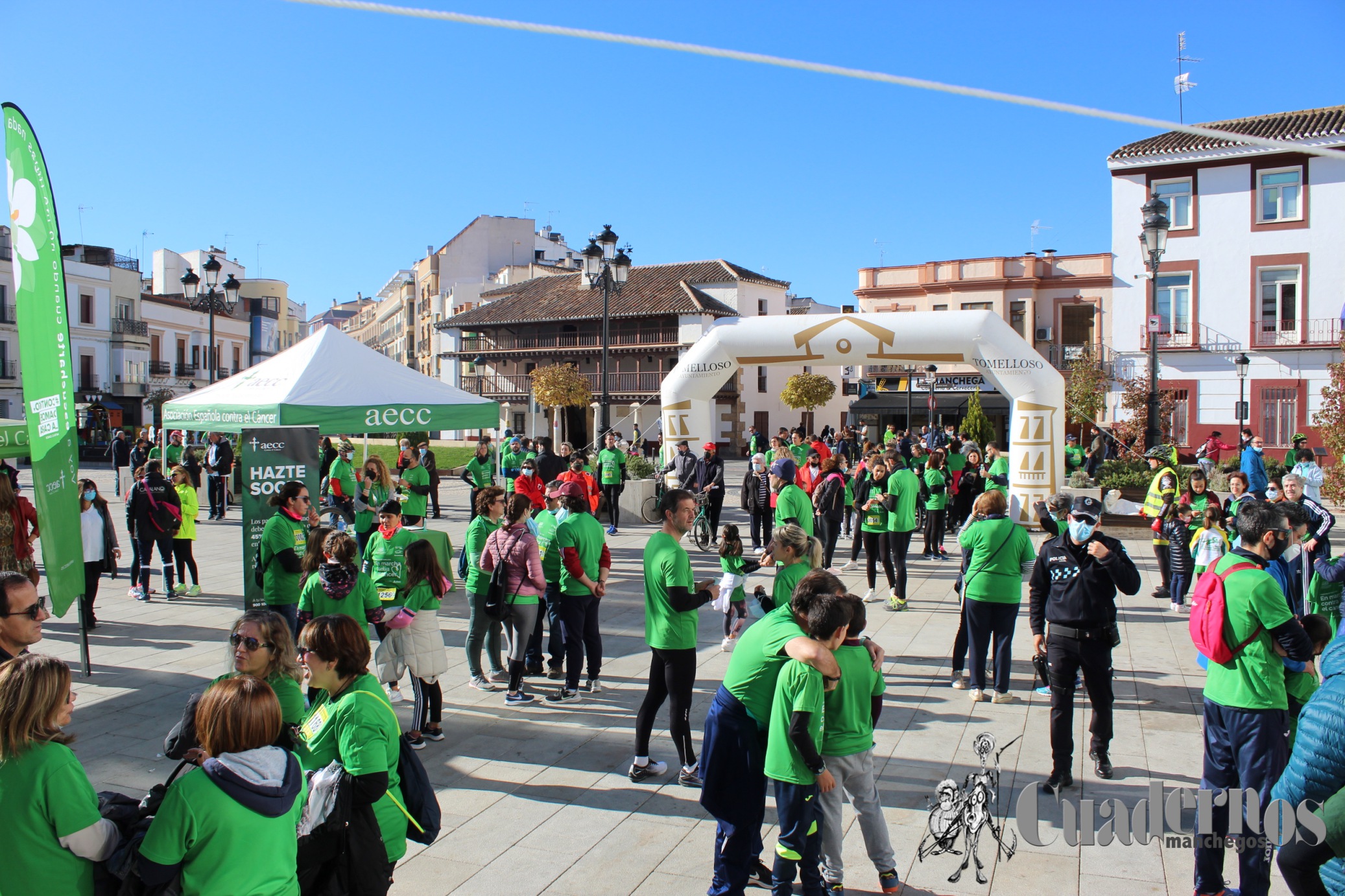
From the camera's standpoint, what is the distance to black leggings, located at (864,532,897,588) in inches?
401

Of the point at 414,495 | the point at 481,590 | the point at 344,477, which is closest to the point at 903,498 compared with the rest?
the point at 481,590

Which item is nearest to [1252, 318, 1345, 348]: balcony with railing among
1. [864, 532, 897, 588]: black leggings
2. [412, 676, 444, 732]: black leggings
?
[864, 532, 897, 588]: black leggings

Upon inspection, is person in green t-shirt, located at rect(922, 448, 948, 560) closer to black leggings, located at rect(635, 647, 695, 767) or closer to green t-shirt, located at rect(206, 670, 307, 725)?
black leggings, located at rect(635, 647, 695, 767)

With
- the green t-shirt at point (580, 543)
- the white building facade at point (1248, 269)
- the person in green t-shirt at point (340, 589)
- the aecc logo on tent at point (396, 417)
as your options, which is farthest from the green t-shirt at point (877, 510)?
the white building facade at point (1248, 269)

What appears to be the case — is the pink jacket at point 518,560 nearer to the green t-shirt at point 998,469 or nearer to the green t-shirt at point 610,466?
the green t-shirt at point 610,466

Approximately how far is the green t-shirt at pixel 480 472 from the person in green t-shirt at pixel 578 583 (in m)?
7.90

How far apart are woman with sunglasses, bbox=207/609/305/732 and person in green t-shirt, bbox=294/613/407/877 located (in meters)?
0.35

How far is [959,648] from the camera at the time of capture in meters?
7.32

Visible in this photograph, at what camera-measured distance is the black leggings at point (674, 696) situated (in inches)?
208

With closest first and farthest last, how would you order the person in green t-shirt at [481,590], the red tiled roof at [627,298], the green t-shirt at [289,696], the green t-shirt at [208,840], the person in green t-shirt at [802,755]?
the green t-shirt at [208,840] < the person in green t-shirt at [802,755] < the green t-shirt at [289,696] < the person in green t-shirt at [481,590] < the red tiled roof at [627,298]

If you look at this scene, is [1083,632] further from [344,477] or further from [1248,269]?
[1248,269]

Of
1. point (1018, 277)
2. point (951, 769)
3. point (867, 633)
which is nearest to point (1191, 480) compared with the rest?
point (867, 633)

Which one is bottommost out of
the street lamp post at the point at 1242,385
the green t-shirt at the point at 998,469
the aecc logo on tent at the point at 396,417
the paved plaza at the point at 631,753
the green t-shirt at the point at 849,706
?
the paved plaza at the point at 631,753

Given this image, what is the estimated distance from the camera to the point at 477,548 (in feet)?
24.5
